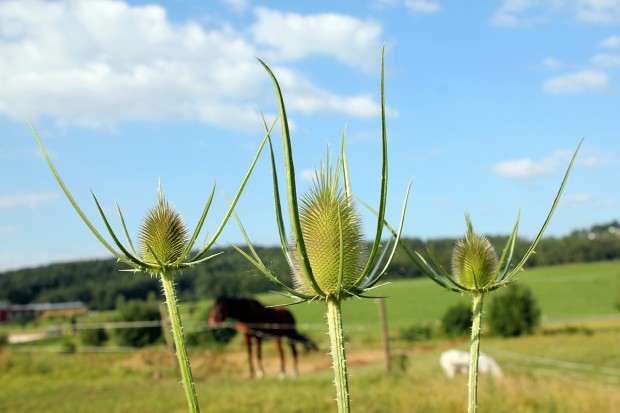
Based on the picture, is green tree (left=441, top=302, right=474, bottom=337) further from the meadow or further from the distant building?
the distant building

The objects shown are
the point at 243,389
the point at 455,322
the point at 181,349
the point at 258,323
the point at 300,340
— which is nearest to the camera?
the point at 181,349

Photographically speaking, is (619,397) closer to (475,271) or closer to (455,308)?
(475,271)

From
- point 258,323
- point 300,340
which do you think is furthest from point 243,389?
point 300,340

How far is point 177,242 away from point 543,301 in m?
58.3

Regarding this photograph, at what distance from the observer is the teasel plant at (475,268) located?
88 centimetres

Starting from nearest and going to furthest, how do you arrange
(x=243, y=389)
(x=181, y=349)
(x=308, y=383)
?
(x=181, y=349) < (x=243, y=389) < (x=308, y=383)

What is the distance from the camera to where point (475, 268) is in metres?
1.04

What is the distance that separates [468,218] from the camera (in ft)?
3.76

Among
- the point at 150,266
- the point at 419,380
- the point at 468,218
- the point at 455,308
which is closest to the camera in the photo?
the point at 150,266

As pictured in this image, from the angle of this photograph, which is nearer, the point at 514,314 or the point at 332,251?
the point at 332,251

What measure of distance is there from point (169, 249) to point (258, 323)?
1595 cm

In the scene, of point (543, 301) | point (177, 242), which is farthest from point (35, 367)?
point (543, 301)

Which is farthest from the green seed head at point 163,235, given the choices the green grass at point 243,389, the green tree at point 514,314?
the green tree at point 514,314

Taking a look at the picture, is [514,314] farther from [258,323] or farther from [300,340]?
[258,323]
